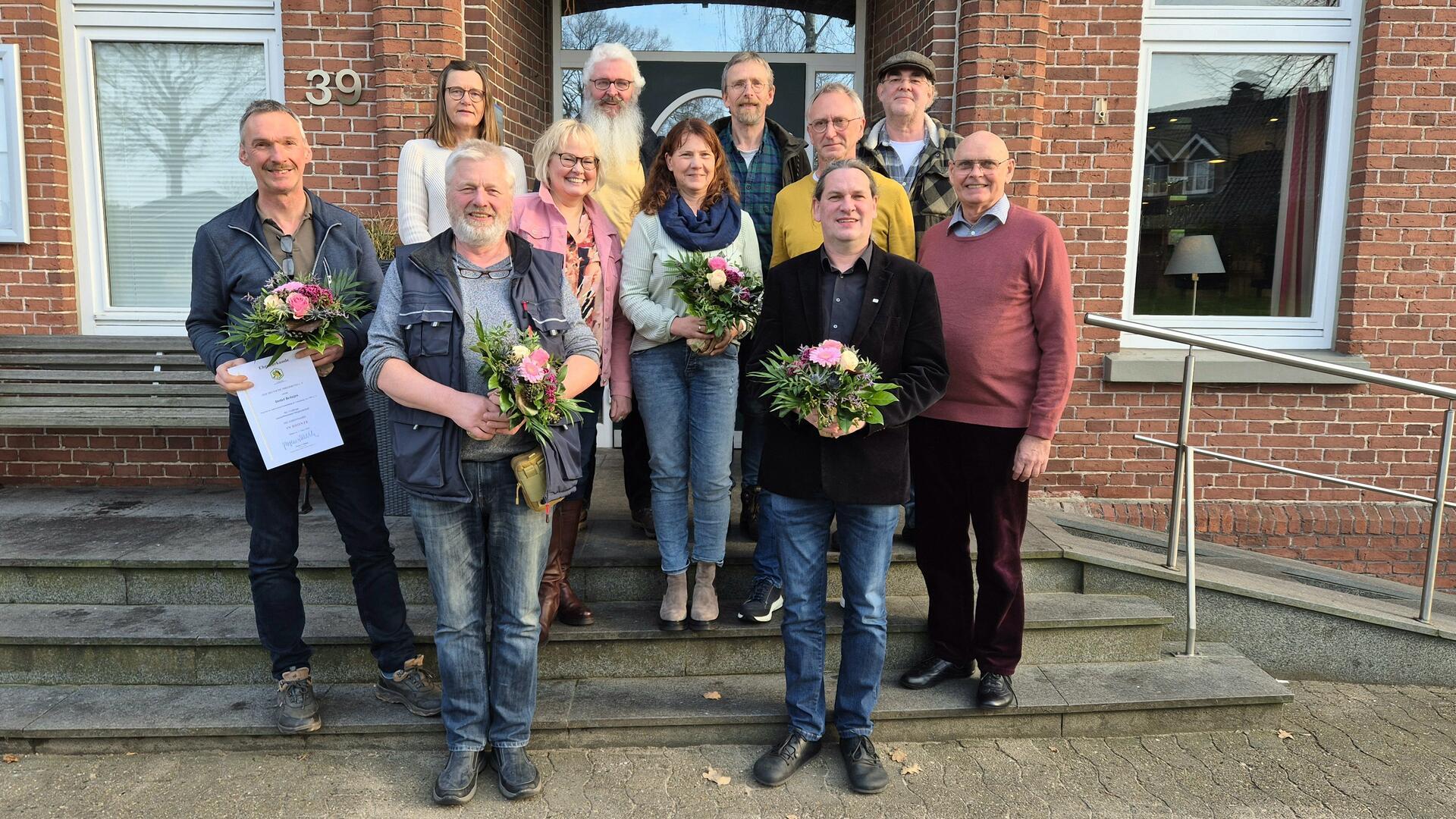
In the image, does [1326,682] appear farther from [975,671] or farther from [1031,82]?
[1031,82]

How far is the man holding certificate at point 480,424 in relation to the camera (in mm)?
2859

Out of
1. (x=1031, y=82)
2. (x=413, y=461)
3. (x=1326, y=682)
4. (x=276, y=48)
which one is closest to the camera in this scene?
(x=413, y=461)

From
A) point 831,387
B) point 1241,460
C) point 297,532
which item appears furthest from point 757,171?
point 1241,460

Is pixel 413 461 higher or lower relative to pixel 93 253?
lower

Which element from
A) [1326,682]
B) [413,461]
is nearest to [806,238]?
[413,461]

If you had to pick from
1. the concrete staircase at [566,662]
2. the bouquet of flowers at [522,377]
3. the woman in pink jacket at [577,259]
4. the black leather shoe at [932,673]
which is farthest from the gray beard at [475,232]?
the black leather shoe at [932,673]

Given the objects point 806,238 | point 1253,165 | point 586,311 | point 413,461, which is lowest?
point 413,461

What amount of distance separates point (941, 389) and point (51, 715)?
354 cm

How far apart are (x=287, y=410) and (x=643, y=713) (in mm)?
1701

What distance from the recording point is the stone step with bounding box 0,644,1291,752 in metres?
3.51

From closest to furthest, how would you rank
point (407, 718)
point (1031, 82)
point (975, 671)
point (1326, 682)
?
point (407, 718), point (975, 671), point (1326, 682), point (1031, 82)

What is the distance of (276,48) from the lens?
565 cm

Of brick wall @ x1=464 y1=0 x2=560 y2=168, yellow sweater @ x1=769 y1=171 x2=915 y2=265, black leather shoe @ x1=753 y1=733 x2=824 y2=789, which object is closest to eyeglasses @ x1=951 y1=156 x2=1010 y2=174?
yellow sweater @ x1=769 y1=171 x2=915 y2=265

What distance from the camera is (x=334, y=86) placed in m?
5.41
